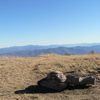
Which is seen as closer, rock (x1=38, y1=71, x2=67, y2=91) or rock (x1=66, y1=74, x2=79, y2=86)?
rock (x1=38, y1=71, x2=67, y2=91)

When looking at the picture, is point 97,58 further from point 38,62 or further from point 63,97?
point 63,97

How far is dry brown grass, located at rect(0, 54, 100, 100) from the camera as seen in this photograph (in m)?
21.8

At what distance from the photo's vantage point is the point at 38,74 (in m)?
29.7

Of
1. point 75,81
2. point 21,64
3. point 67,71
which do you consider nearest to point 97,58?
point 67,71

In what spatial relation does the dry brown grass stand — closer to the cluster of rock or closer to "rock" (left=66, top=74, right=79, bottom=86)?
the cluster of rock

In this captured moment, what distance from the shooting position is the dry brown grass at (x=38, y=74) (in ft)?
71.5

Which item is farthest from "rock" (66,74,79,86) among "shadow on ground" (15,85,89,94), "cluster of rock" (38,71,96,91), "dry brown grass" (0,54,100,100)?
"dry brown grass" (0,54,100,100)

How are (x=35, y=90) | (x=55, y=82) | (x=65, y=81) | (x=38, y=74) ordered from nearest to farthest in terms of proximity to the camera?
(x=55, y=82), (x=35, y=90), (x=65, y=81), (x=38, y=74)

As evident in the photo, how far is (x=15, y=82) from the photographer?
2683cm

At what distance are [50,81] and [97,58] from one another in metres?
12.5

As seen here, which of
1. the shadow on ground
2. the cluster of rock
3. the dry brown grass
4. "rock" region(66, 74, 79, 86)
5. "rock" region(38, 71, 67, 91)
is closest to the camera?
the dry brown grass

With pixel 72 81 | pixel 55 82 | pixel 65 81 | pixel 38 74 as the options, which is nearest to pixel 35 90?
pixel 55 82

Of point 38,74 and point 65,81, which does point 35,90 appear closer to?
point 65,81

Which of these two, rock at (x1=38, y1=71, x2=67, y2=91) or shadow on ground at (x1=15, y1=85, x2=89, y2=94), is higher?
rock at (x1=38, y1=71, x2=67, y2=91)
